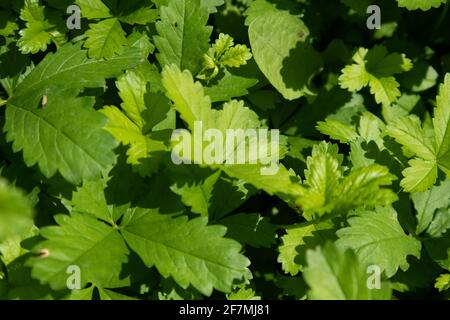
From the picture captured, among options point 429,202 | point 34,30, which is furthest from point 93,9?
point 429,202

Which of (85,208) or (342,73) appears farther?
(342,73)

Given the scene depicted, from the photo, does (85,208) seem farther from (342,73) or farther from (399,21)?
(399,21)

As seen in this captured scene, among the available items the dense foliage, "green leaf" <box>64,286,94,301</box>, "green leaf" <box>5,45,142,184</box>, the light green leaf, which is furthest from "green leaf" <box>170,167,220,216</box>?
the light green leaf

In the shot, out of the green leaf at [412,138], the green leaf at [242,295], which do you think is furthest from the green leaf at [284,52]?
the green leaf at [242,295]

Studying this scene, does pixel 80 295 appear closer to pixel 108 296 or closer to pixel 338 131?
pixel 108 296

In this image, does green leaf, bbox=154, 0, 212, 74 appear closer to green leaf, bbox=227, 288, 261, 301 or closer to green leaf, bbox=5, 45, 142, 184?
green leaf, bbox=5, 45, 142, 184

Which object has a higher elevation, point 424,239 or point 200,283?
point 200,283

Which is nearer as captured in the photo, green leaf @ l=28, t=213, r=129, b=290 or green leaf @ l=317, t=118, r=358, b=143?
green leaf @ l=28, t=213, r=129, b=290
